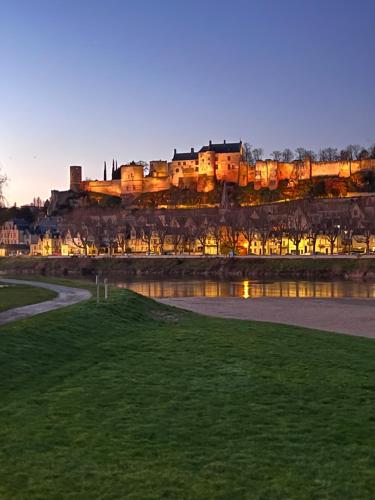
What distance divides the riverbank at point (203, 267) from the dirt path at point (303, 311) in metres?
32.5

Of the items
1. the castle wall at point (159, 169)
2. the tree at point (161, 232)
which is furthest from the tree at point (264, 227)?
the castle wall at point (159, 169)

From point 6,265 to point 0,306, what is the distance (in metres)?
80.0

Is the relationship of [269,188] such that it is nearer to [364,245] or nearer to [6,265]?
[364,245]

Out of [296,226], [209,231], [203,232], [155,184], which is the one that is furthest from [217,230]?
[155,184]

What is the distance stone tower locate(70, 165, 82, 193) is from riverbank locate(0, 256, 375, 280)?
77357mm

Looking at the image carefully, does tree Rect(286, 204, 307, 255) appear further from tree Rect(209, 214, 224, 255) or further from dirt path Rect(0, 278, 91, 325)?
dirt path Rect(0, 278, 91, 325)

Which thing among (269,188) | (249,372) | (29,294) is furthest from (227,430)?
(269,188)

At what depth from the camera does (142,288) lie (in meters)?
54.9

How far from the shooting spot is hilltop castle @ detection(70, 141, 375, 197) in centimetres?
15162

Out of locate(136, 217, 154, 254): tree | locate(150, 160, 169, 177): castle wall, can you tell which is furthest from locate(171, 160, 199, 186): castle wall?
locate(136, 217, 154, 254): tree

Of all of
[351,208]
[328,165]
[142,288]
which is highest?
[328,165]

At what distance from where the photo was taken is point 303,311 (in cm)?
A: 3247

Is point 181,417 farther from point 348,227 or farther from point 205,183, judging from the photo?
point 205,183

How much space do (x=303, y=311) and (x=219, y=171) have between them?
125056 millimetres
